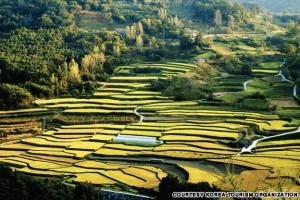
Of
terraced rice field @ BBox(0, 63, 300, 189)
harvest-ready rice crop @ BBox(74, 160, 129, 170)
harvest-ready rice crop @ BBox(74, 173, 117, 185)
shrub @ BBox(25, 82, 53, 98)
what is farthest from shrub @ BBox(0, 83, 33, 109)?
harvest-ready rice crop @ BBox(74, 173, 117, 185)

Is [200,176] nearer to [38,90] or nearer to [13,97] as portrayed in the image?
[13,97]

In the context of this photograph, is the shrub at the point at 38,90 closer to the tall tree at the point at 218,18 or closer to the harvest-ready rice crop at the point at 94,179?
the harvest-ready rice crop at the point at 94,179

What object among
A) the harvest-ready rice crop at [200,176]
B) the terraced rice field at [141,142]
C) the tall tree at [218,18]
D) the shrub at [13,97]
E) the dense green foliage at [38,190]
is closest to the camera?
the dense green foliage at [38,190]

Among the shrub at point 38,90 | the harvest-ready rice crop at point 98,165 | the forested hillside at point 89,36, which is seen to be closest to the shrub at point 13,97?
the forested hillside at point 89,36

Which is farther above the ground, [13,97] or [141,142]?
[13,97]

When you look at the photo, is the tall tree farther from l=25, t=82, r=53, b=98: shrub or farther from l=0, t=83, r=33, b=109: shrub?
l=0, t=83, r=33, b=109: shrub

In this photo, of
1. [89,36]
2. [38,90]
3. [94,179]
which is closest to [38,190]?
[94,179]

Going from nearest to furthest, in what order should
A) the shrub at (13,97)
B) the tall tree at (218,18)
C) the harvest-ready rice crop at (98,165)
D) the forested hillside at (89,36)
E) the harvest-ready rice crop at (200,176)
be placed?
the harvest-ready rice crop at (200,176)
the harvest-ready rice crop at (98,165)
the shrub at (13,97)
the forested hillside at (89,36)
the tall tree at (218,18)
